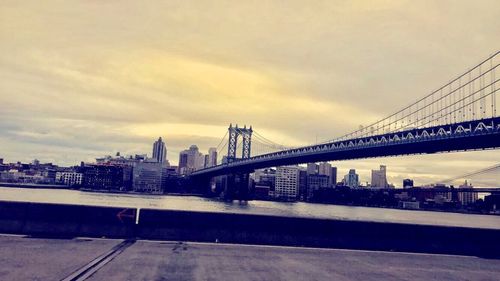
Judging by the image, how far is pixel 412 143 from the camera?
5966 centimetres

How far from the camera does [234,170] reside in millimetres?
124250

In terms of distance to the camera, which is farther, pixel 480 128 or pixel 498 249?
pixel 480 128

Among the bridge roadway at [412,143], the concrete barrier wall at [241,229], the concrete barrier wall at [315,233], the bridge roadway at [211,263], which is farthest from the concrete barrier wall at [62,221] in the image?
the bridge roadway at [412,143]

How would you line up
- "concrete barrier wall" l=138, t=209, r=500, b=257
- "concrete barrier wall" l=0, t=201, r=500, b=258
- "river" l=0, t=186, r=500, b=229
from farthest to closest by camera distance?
"river" l=0, t=186, r=500, b=229, "concrete barrier wall" l=138, t=209, r=500, b=257, "concrete barrier wall" l=0, t=201, r=500, b=258

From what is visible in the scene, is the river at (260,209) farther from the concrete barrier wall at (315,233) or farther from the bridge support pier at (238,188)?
the concrete barrier wall at (315,233)

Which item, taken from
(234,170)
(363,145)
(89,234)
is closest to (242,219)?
(89,234)

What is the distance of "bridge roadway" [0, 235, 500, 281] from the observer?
12297mm

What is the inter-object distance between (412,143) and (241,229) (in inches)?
1818

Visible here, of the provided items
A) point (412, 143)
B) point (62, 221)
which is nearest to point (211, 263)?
point (62, 221)

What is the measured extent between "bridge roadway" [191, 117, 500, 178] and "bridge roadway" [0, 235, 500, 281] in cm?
3535

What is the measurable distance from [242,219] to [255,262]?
4.68 meters

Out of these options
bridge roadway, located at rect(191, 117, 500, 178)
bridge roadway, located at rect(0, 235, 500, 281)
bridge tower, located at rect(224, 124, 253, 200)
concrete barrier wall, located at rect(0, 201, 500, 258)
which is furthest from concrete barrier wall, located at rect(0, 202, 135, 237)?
bridge tower, located at rect(224, 124, 253, 200)

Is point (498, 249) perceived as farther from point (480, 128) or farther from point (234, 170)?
point (234, 170)

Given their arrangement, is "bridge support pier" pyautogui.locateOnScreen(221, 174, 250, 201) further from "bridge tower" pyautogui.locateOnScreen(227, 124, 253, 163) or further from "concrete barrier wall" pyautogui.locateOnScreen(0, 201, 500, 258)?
"concrete barrier wall" pyautogui.locateOnScreen(0, 201, 500, 258)
